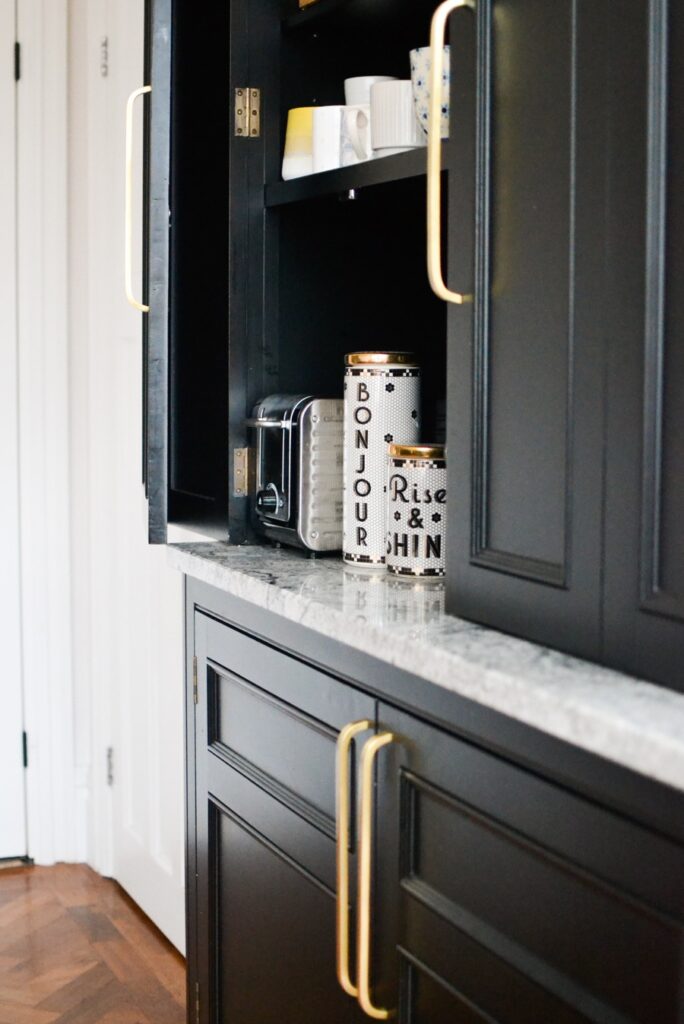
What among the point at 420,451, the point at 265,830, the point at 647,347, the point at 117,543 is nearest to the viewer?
the point at 647,347

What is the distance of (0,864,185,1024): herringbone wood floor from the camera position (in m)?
2.35

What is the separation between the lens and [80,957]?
2564mm

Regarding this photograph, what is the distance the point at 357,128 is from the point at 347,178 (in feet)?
0.39

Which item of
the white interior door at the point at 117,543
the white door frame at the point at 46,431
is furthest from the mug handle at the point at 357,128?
the white door frame at the point at 46,431

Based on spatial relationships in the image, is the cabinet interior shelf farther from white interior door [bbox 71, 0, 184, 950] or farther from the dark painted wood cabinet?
white interior door [bbox 71, 0, 184, 950]

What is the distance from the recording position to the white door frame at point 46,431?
2980 mm

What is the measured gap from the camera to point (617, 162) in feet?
2.97

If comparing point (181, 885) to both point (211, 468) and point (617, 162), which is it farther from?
point (617, 162)

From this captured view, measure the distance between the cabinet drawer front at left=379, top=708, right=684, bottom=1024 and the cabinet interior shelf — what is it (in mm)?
598

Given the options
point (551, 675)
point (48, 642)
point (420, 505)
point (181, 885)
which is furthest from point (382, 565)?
point (48, 642)

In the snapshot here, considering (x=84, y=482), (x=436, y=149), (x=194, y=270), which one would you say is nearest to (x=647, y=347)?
(x=436, y=149)

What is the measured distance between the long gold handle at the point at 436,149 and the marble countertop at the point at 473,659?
307mm

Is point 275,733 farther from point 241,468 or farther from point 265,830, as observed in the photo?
point 241,468

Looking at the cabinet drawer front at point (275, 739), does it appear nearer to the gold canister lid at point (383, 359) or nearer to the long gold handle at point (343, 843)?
the long gold handle at point (343, 843)
